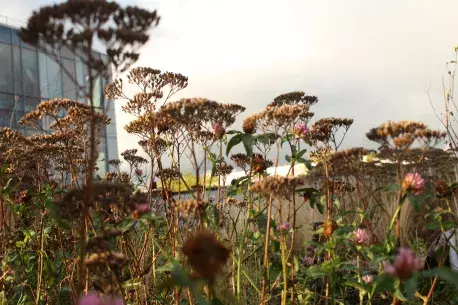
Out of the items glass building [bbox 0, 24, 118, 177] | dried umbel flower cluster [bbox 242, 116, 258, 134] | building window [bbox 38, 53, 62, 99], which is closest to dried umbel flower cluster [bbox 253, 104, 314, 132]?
dried umbel flower cluster [bbox 242, 116, 258, 134]

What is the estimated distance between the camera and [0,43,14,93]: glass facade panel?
22172 millimetres

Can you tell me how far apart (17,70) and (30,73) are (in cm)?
88

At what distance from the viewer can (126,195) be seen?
201 cm

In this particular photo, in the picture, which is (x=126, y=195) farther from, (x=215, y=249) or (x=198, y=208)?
(x=215, y=249)

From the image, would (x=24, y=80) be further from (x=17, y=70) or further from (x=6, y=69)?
(x=6, y=69)

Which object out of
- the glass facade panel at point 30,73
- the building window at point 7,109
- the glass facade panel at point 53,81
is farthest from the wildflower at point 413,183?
the glass facade panel at point 53,81

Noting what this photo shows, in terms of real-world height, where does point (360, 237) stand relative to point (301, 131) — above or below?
below

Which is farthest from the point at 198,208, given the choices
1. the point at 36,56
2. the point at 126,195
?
the point at 36,56

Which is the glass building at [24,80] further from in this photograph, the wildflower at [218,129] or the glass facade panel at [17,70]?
the wildflower at [218,129]

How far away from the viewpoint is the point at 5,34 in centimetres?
2283

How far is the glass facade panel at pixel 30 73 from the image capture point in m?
23.4

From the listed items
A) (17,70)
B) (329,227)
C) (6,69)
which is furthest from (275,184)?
(17,70)

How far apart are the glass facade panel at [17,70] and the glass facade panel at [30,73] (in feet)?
0.91

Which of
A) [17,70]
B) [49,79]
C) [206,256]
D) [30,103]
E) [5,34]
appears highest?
[5,34]
